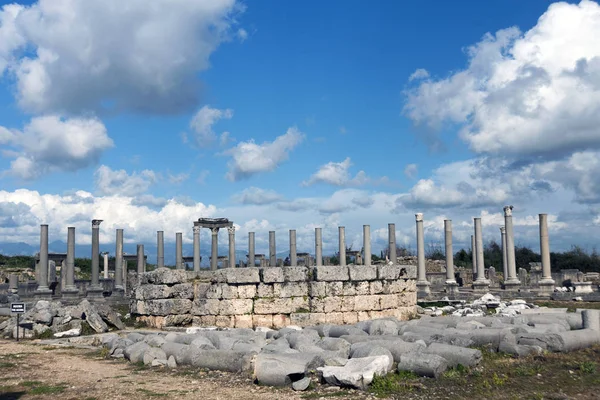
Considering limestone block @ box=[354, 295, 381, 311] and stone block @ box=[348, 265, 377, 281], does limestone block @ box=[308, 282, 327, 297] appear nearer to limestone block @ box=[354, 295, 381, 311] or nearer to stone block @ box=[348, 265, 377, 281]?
stone block @ box=[348, 265, 377, 281]

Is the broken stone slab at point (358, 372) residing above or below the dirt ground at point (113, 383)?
above

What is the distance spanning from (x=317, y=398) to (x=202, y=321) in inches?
425

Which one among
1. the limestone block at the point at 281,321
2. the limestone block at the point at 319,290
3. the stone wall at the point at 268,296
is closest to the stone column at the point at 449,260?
the stone wall at the point at 268,296

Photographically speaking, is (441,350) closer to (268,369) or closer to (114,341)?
(268,369)

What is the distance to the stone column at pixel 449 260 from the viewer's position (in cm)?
3234

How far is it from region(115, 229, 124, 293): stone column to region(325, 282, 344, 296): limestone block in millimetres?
20483

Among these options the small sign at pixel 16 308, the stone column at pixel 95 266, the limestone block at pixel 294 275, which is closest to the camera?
the small sign at pixel 16 308

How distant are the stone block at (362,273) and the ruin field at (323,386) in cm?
766

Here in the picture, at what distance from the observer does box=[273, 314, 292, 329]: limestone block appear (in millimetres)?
18188

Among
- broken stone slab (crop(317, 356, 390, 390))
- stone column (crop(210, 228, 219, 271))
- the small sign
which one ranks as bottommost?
broken stone slab (crop(317, 356, 390, 390))

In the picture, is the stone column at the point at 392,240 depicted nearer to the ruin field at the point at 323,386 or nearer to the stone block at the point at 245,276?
the stone block at the point at 245,276

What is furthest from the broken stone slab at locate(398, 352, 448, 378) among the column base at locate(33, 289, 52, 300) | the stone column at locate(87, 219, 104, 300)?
the column base at locate(33, 289, 52, 300)

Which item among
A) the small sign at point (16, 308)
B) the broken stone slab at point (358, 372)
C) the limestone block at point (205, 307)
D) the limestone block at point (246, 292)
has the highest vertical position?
the limestone block at point (246, 292)

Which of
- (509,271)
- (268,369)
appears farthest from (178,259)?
(268,369)
